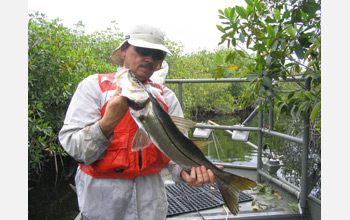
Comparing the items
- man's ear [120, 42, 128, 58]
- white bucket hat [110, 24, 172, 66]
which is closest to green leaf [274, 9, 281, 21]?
white bucket hat [110, 24, 172, 66]

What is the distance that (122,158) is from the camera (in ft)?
6.11

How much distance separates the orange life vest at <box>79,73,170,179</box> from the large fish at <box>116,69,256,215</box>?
0.47ft

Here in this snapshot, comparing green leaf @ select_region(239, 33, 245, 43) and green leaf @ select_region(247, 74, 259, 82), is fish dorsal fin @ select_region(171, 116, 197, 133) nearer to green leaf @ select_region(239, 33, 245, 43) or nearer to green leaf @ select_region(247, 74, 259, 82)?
green leaf @ select_region(247, 74, 259, 82)

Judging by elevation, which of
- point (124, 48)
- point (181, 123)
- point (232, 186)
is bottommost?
point (232, 186)

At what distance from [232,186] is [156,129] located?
2.46 ft

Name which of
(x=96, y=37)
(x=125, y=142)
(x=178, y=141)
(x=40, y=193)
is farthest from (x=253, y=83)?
(x=96, y=37)

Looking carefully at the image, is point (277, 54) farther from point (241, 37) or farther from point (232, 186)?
point (232, 186)

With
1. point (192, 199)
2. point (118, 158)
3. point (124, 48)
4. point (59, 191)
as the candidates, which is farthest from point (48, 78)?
point (118, 158)

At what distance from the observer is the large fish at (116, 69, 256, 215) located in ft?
5.56

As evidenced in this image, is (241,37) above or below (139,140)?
above

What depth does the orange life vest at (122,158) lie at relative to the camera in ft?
6.08

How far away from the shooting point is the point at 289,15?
102 inches

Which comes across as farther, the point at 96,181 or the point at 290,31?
the point at 290,31

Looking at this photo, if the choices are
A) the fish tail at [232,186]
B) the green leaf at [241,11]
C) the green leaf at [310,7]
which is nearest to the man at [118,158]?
the fish tail at [232,186]
